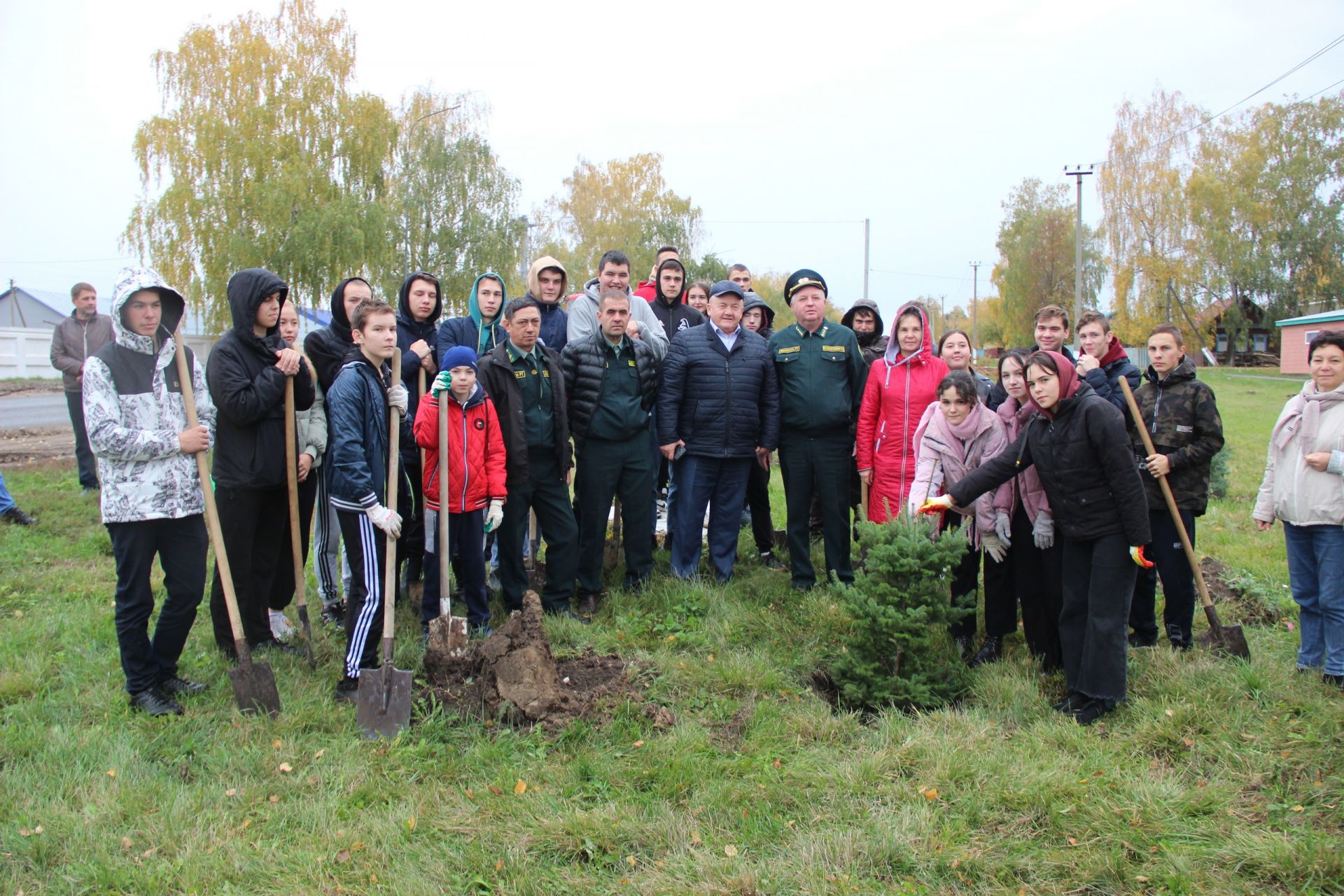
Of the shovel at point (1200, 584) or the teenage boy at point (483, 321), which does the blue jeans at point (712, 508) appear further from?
the shovel at point (1200, 584)

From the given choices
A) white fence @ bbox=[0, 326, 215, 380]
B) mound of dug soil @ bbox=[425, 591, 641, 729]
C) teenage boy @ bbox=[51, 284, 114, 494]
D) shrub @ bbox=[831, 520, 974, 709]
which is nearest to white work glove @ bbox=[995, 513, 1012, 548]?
shrub @ bbox=[831, 520, 974, 709]

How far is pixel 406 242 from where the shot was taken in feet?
87.5

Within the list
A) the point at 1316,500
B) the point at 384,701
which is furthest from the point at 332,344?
the point at 1316,500

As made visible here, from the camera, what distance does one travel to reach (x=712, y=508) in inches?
250

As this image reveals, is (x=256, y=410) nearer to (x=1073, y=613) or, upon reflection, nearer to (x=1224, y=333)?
(x=1073, y=613)

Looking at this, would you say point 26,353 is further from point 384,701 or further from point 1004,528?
point 1004,528

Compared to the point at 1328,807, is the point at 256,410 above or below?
above

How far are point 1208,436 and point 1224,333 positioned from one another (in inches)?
2055

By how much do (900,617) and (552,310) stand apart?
135 inches

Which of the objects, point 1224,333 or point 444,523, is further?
point 1224,333

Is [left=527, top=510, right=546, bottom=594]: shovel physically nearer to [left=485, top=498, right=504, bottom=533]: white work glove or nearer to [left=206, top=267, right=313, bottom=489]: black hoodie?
[left=485, top=498, right=504, bottom=533]: white work glove

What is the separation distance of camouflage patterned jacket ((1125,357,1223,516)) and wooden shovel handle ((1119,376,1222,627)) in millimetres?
70

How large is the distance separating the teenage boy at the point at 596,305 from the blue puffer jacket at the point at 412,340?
0.98 metres

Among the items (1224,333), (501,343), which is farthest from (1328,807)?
(1224,333)
